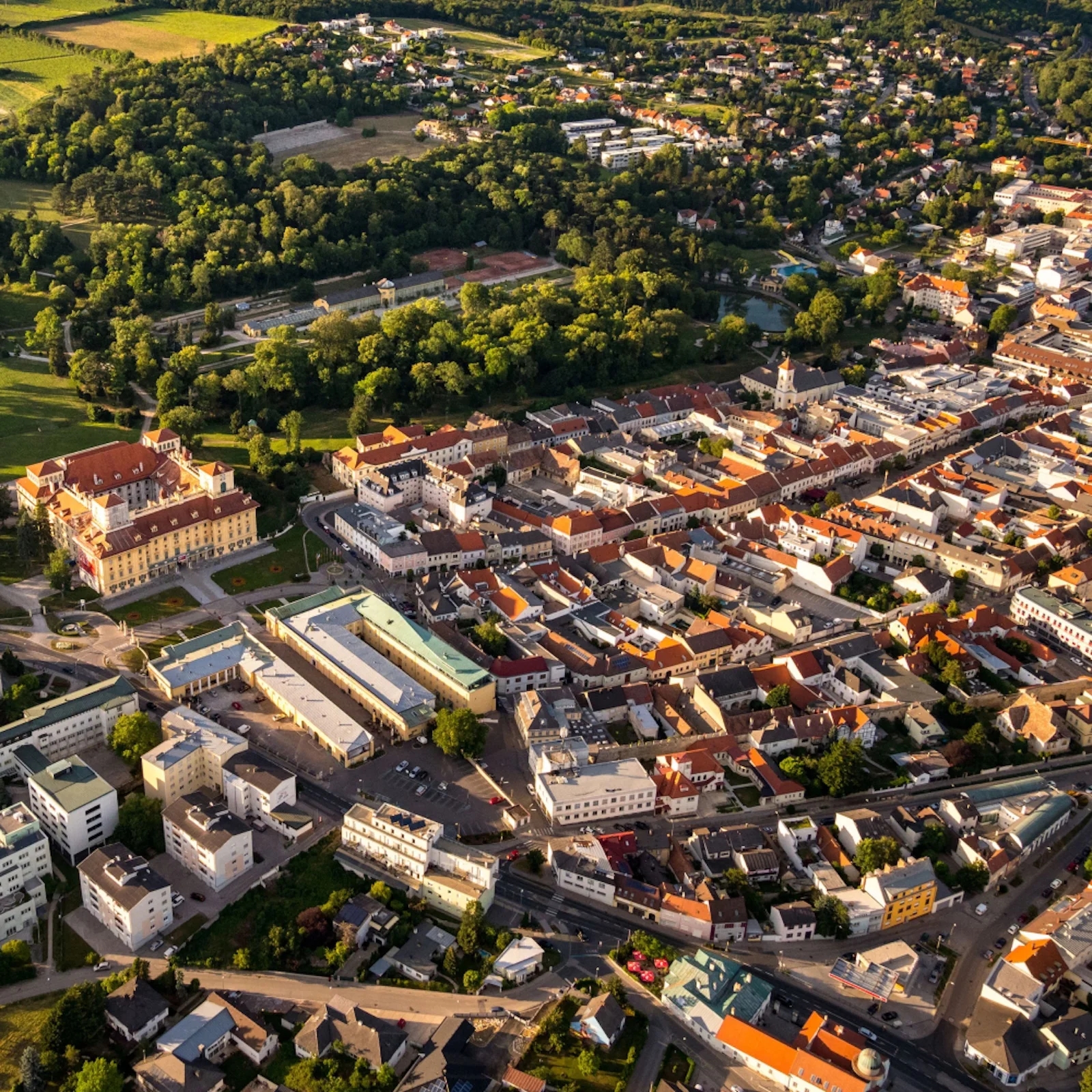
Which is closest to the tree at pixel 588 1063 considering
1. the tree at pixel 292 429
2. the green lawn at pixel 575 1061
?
the green lawn at pixel 575 1061

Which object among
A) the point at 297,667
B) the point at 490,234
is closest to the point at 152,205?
the point at 490,234

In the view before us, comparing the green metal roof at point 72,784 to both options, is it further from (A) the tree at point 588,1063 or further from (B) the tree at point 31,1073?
(A) the tree at point 588,1063

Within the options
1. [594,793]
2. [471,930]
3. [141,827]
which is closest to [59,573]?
[141,827]

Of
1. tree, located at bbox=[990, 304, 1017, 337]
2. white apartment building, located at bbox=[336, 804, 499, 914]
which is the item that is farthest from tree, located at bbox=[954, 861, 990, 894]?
tree, located at bbox=[990, 304, 1017, 337]

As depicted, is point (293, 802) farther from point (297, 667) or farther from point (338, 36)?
point (338, 36)

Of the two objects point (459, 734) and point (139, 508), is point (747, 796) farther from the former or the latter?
point (139, 508)

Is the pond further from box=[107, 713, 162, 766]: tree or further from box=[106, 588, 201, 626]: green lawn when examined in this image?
box=[107, 713, 162, 766]: tree
